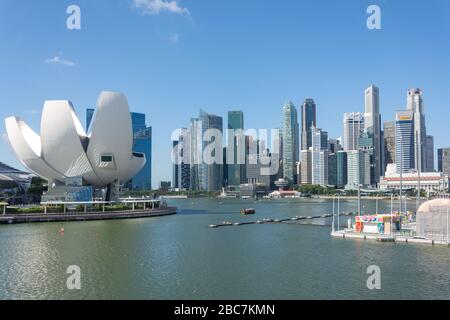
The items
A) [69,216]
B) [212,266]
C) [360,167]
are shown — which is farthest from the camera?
[360,167]

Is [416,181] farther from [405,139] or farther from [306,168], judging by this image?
[306,168]

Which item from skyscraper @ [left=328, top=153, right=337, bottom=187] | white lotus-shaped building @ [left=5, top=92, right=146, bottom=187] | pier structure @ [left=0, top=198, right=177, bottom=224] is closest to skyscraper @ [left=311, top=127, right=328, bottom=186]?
skyscraper @ [left=328, top=153, right=337, bottom=187]

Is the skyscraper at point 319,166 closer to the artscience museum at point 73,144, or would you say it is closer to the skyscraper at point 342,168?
the skyscraper at point 342,168

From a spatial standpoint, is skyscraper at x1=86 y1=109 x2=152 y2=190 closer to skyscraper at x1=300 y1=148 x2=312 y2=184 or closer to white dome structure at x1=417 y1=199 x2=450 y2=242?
skyscraper at x1=300 y1=148 x2=312 y2=184

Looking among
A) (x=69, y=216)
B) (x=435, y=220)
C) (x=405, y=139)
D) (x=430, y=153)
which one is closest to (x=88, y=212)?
(x=69, y=216)
